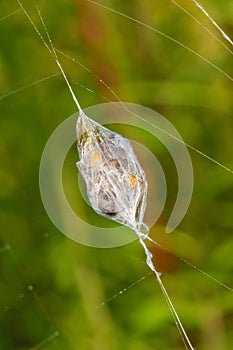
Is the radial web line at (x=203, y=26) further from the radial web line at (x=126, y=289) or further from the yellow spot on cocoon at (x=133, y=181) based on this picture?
the radial web line at (x=126, y=289)

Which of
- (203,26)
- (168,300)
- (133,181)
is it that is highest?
(203,26)

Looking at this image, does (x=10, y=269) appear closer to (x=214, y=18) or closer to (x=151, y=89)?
(x=151, y=89)

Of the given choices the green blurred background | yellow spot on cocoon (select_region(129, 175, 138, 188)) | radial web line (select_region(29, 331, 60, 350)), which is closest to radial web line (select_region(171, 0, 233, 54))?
the green blurred background

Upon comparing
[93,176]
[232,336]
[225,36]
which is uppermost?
[225,36]

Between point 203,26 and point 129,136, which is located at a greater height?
point 203,26

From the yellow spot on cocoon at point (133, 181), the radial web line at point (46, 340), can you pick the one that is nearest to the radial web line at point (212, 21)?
the yellow spot on cocoon at point (133, 181)

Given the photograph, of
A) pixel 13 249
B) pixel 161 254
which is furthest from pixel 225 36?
pixel 13 249

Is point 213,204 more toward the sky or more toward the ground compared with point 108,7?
more toward the ground

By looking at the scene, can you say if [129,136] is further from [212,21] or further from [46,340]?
[46,340]

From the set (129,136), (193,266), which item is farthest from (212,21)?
(193,266)
